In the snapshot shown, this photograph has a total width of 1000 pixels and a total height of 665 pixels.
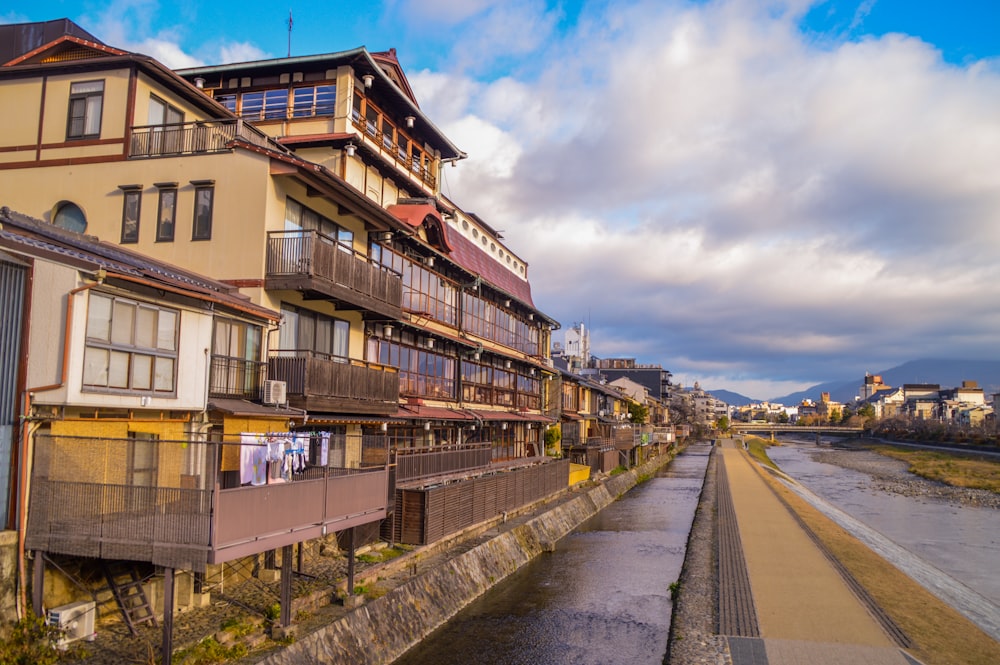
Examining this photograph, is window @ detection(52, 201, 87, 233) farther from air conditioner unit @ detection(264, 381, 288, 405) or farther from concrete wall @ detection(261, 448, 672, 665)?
concrete wall @ detection(261, 448, 672, 665)

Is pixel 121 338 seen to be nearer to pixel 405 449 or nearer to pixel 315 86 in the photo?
pixel 405 449

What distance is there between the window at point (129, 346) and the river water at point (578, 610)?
8.61m

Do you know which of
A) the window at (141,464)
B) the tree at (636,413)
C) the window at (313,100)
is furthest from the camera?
the tree at (636,413)

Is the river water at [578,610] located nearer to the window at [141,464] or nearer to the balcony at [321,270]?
the window at [141,464]

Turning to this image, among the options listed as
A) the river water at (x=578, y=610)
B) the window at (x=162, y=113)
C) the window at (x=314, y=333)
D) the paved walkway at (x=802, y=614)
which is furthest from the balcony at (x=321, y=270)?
the paved walkway at (x=802, y=614)

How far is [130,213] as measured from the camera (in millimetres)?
19844

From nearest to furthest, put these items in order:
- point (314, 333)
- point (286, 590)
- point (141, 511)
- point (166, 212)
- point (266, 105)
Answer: point (141, 511)
point (286, 590)
point (166, 212)
point (314, 333)
point (266, 105)

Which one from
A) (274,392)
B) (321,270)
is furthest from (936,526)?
(274,392)

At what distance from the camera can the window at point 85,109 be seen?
64.5 ft

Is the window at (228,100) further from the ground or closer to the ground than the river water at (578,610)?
further from the ground

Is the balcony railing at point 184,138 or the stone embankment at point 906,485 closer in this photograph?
the balcony railing at point 184,138

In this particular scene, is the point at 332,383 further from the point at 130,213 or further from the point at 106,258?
the point at 130,213

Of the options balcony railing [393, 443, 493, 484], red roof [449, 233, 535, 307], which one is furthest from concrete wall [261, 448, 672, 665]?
red roof [449, 233, 535, 307]

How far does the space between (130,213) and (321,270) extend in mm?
5901
